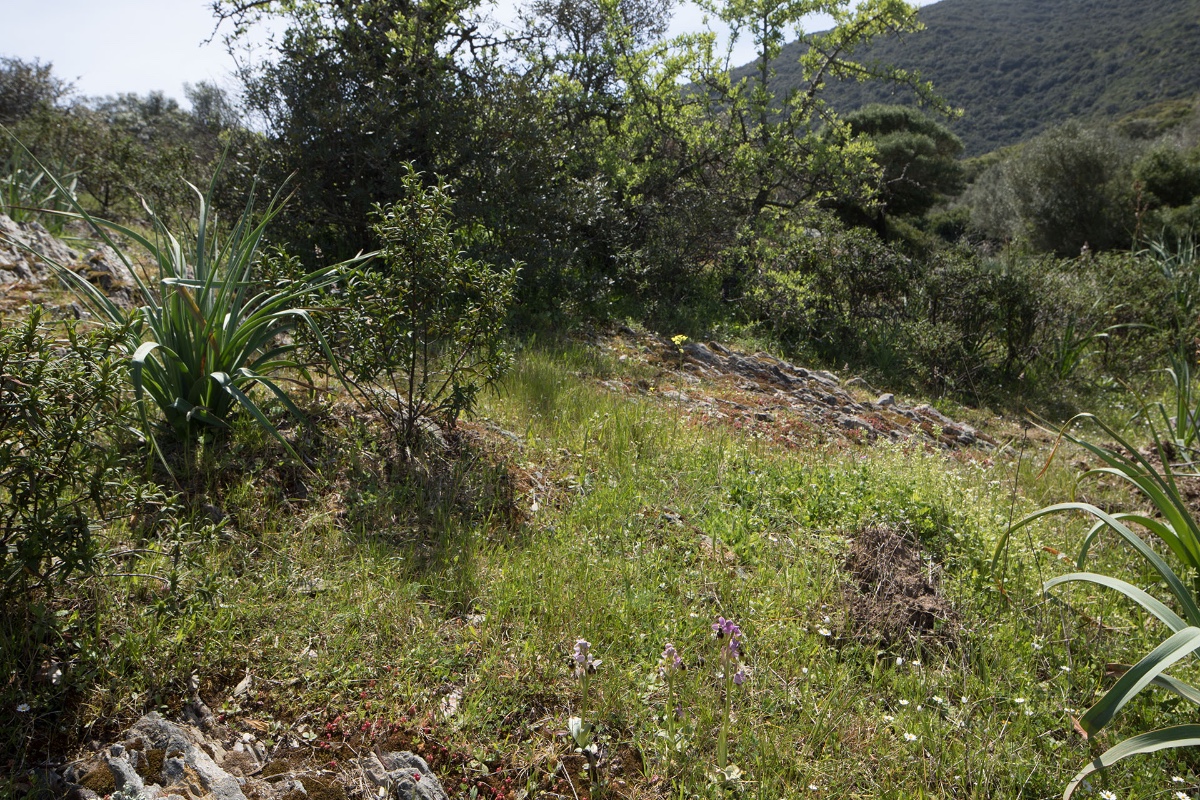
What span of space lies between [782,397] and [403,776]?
4.79 metres

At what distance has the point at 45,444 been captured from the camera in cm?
204

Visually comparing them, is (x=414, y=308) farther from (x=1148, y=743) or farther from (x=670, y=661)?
(x=1148, y=743)

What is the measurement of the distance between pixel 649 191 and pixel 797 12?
3.12 metres

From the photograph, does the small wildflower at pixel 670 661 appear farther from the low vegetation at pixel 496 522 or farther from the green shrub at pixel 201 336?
the green shrub at pixel 201 336

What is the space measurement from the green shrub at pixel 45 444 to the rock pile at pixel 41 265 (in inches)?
114

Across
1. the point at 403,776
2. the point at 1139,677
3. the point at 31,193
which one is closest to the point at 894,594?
the point at 1139,677

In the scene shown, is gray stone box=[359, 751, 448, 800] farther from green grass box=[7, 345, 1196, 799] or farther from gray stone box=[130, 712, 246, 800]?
gray stone box=[130, 712, 246, 800]

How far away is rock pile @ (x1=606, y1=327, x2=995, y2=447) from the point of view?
5492 mm

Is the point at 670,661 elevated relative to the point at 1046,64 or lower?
lower

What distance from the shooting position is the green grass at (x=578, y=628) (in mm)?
2090

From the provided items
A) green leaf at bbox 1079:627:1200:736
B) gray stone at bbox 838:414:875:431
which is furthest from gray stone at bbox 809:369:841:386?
green leaf at bbox 1079:627:1200:736

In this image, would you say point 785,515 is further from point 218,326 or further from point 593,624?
point 218,326

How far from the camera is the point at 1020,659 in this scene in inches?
105

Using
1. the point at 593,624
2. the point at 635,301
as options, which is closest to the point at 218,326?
the point at 593,624
